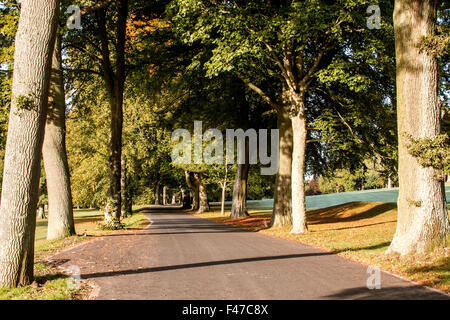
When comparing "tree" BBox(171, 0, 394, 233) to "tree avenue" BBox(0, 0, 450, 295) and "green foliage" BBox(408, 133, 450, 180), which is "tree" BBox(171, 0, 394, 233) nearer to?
"tree avenue" BBox(0, 0, 450, 295)

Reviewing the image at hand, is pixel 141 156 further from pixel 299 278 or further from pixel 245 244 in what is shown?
pixel 299 278

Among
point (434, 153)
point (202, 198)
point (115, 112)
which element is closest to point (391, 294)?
point (434, 153)

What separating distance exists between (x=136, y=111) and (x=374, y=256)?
24049 millimetres

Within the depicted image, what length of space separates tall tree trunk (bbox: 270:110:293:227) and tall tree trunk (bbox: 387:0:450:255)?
9821 mm

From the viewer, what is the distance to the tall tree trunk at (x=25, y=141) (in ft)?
20.2

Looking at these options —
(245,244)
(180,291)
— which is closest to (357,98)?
(245,244)

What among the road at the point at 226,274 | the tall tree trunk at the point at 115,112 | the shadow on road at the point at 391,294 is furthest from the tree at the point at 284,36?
the shadow on road at the point at 391,294

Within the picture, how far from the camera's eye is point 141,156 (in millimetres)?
31422

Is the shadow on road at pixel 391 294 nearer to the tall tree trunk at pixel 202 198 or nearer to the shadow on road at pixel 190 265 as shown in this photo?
Result: the shadow on road at pixel 190 265

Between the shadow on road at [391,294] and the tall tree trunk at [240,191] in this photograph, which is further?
the tall tree trunk at [240,191]

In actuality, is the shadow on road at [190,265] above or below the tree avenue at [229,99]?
below

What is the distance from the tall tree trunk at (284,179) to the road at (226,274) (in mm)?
7917

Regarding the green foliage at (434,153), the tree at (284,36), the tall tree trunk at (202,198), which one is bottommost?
the tall tree trunk at (202,198)

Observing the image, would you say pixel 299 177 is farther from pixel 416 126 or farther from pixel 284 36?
pixel 416 126
